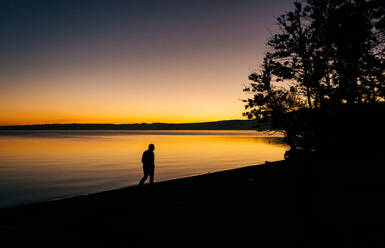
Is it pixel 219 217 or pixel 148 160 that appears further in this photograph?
pixel 148 160

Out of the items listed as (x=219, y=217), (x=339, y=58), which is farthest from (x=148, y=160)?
(x=339, y=58)

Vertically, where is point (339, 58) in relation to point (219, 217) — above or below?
above

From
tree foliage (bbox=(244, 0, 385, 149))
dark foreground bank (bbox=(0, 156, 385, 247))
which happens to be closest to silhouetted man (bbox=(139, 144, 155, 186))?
dark foreground bank (bbox=(0, 156, 385, 247))

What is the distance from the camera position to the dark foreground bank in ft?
22.8

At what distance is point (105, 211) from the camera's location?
10438 millimetres

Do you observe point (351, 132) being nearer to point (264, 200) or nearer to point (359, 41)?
point (359, 41)

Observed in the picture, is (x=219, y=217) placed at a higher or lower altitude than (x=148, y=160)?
lower

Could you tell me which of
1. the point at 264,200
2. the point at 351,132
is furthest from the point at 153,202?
the point at 351,132

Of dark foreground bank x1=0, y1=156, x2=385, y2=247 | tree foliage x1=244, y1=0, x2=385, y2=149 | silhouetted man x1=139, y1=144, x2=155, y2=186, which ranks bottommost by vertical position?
dark foreground bank x1=0, y1=156, x2=385, y2=247

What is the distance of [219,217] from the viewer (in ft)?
30.3

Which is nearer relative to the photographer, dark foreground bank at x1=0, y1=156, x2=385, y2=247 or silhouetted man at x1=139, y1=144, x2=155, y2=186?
dark foreground bank at x1=0, y1=156, x2=385, y2=247

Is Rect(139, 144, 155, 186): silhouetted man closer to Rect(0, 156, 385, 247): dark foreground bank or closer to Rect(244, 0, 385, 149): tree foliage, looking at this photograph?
Rect(0, 156, 385, 247): dark foreground bank

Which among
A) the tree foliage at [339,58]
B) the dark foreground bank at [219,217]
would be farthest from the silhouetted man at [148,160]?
the tree foliage at [339,58]

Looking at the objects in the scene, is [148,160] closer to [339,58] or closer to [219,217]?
[219,217]
